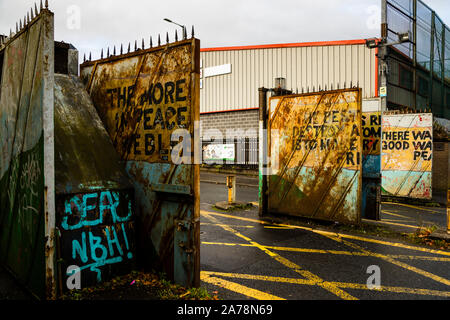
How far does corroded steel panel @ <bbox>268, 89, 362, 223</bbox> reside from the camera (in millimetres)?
6922

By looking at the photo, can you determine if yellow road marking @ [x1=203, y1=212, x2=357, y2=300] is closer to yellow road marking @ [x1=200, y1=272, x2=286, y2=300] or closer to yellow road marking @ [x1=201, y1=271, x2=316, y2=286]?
yellow road marking @ [x1=201, y1=271, x2=316, y2=286]

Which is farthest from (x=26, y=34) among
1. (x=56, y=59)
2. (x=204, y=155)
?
(x=204, y=155)

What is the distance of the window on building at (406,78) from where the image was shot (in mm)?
17750

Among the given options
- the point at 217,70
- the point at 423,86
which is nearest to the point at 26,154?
the point at 217,70

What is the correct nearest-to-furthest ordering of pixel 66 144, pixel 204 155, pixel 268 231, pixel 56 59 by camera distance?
pixel 66 144
pixel 56 59
pixel 268 231
pixel 204 155

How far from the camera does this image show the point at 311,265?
4.68 m

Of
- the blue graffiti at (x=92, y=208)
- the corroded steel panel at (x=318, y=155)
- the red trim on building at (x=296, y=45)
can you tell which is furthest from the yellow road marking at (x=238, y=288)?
the red trim on building at (x=296, y=45)

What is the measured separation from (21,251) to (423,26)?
77.0 ft

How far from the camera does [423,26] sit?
19.4 metres

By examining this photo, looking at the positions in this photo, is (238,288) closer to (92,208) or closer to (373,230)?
(92,208)

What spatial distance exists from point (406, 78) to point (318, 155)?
1437 cm
